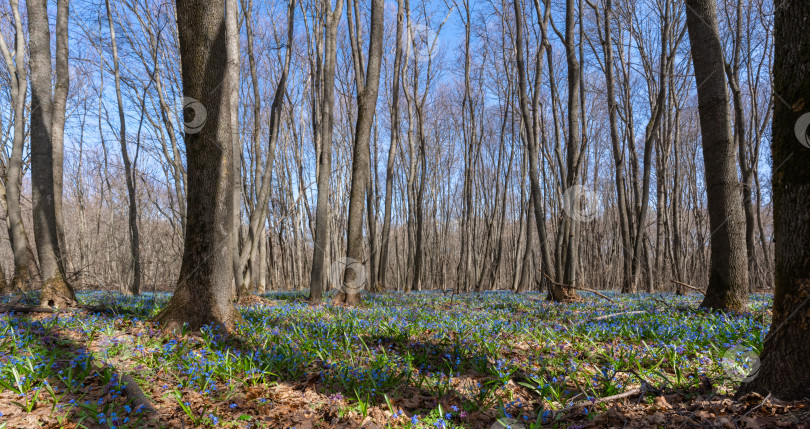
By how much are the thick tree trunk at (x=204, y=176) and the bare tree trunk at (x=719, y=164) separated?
6.05 metres

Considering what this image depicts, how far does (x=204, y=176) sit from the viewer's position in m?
4.29

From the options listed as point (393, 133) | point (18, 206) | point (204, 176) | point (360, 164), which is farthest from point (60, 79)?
point (393, 133)

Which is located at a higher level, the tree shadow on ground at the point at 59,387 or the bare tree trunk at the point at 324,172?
the bare tree trunk at the point at 324,172

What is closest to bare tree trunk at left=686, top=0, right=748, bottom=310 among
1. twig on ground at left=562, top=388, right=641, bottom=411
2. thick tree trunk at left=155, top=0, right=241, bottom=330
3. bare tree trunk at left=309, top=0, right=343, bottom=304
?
twig on ground at left=562, top=388, right=641, bottom=411

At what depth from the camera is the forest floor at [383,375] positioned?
2.44 m

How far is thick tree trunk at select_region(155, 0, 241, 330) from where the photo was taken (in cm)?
427

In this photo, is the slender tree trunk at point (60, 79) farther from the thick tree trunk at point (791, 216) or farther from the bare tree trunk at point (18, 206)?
the thick tree trunk at point (791, 216)

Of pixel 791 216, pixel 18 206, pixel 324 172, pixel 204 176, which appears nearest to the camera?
pixel 791 216

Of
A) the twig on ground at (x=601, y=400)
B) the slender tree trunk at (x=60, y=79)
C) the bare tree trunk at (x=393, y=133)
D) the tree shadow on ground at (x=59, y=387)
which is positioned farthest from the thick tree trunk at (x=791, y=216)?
the bare tree trunk at (x=393, y=133)

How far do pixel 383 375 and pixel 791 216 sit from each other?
2.92 meters

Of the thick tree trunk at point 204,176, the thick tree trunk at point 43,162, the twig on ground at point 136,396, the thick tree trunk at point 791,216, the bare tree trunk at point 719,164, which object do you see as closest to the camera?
the thick tree trunk at point 791,216

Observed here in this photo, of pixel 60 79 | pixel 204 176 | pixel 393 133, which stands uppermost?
pixel 393 133

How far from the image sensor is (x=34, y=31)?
573cm

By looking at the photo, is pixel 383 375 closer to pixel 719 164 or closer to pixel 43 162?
pixel 719 164
